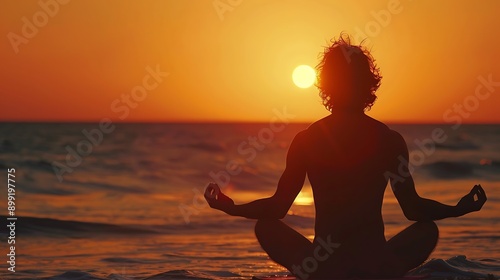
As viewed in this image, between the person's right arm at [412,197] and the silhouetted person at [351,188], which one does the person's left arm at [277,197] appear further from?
the person's right arm at [412,197]

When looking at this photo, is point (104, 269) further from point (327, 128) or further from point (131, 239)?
point (327, 128)

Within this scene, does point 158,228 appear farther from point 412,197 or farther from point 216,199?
point 412,197

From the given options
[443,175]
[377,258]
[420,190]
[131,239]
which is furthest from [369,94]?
[443,175]

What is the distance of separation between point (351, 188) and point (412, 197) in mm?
479

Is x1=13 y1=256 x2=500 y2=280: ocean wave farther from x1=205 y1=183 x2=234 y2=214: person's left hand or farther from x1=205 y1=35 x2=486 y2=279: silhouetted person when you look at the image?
x1=205 y1=183 x2=234 y2=214: person's left hand

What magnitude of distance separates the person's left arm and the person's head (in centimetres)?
36

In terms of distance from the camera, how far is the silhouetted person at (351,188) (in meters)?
5.27

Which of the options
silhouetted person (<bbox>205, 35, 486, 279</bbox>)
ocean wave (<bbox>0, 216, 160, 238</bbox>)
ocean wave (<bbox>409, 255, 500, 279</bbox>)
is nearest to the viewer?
silhouetted person (<bbox>205, 35, 486, 279</bbox>)

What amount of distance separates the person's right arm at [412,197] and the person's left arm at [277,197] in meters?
0.59

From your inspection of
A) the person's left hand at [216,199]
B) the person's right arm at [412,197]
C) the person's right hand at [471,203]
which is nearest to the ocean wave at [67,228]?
the person's left hand at [216,199]

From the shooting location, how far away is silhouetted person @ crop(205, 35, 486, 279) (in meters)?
5.27

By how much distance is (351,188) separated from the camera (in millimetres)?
5250

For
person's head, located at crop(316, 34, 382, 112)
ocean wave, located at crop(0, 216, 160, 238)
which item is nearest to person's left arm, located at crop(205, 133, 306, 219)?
Result: person's head, located at crop(316, 34, 382, 112)

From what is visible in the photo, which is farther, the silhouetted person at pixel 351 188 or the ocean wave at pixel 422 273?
the ocean wave at pixel 422 273
